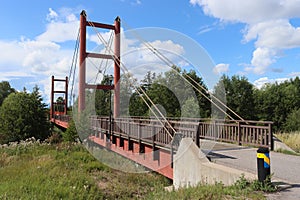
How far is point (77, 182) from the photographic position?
837 cm

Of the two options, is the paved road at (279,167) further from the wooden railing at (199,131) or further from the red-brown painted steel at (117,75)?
the red-brown painted steel at (117,75)

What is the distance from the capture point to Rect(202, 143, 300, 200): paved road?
4.28 meters

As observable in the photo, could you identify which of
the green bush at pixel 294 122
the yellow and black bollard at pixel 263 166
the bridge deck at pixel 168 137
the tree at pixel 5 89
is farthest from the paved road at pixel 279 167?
the tree at pixel 5 89

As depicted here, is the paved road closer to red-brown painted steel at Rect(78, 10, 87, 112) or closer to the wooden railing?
the wooden railing

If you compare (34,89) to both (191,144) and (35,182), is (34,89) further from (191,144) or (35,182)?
(191,144)

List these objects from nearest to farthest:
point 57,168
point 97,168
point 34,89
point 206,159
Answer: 1. point 206,159
2. point 57,168
3. point 97,168
4. point 34,89

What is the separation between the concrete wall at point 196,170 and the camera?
5.20 meters

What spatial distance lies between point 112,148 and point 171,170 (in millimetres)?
5609

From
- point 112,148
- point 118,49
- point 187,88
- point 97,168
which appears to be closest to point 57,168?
point 97,168

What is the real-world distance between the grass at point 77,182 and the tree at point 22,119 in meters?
7.61

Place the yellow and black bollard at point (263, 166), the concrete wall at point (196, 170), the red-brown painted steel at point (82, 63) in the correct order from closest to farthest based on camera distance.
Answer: the yellow and black bollard at point (263, 166) < the concrete wall at point (196, 170) < the red-brown painted steel at point (82, 63)

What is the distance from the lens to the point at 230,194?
4254 millimetres

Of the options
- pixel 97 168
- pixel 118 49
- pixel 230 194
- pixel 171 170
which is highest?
pixel 118 49

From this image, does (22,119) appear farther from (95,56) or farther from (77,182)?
(77,182)
